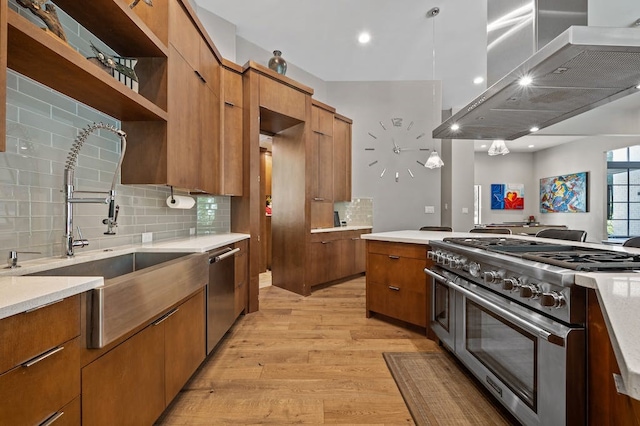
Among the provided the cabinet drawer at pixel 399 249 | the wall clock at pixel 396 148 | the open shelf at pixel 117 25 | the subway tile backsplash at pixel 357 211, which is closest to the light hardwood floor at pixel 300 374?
the cabinet drawer at pixel 399 249

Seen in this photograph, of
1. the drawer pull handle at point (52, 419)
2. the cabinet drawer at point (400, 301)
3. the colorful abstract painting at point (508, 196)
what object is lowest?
the cabinet drawer at point (400, 301)

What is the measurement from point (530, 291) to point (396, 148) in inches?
161

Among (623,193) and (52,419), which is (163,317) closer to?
(52,419)

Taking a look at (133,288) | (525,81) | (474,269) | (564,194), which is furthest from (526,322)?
(564,194)

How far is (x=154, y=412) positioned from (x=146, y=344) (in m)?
0.33

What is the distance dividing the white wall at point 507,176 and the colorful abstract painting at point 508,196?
0.11 m

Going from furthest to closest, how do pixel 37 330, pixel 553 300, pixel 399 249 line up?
pixel 399 249
pixel 553 300
pixel 37 330

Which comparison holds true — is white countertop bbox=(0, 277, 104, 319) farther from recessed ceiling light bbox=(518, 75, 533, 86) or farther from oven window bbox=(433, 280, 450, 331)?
recessed ceiling light bbox=(518, 75, 533, 86)

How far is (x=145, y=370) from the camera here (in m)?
1.25

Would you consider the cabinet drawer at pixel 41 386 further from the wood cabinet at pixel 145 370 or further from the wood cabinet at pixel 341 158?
the wood cabinet at pixel 341 158

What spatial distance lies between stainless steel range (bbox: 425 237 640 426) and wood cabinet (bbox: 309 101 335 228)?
103 inches

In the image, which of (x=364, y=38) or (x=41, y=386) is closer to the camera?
(x=41, y=386)

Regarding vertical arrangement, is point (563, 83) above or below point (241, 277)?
above

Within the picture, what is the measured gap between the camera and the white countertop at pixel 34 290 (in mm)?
720
